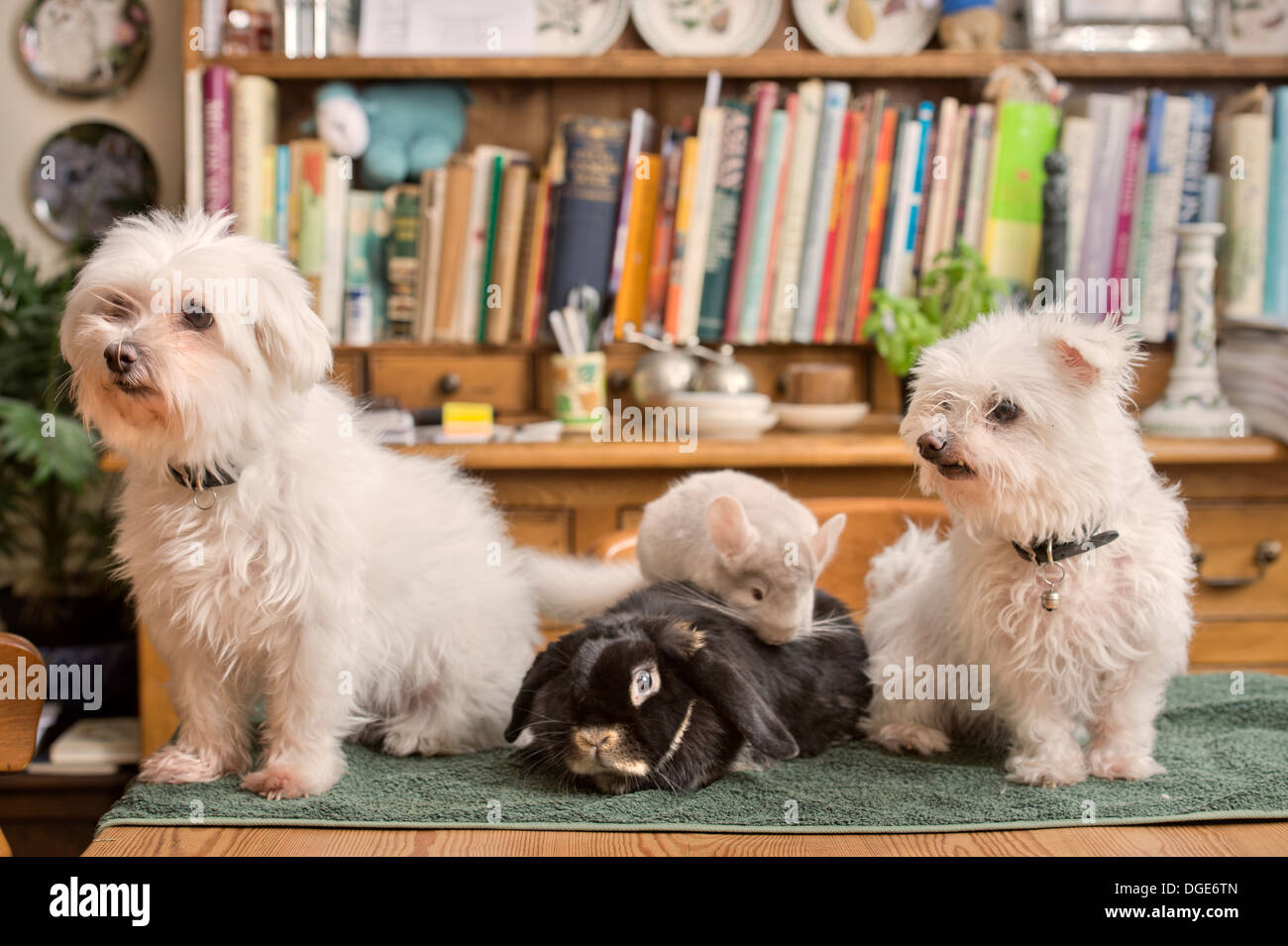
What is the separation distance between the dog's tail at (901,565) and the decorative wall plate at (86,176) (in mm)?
2244

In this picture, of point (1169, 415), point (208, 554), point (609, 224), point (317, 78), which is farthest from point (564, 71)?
point (208, 554)

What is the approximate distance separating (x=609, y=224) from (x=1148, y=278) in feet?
4.39

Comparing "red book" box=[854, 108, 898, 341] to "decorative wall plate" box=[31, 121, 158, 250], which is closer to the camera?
"red book" box=[854, 108, 898, 341]

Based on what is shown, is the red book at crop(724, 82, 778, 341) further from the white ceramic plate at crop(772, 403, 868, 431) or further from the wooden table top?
the wooden table top

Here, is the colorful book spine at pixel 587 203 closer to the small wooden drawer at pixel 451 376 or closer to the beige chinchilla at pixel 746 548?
the small wooden drawer at pixel 451 376

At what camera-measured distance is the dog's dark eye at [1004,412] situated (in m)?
1.15

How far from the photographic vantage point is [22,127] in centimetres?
290

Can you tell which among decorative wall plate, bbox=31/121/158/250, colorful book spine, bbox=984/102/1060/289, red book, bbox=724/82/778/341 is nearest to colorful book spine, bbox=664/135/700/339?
red book, bbox=724/82/778/341

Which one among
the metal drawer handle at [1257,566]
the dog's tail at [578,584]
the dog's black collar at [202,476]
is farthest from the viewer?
the metal drawer handle at [1257,566]

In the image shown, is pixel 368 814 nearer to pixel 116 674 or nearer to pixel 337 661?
pixel 337 661

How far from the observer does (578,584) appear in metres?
1.55

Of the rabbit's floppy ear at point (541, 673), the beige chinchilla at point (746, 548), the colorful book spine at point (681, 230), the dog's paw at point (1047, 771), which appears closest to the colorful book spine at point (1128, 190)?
the colorful book spine at point (681, 230)

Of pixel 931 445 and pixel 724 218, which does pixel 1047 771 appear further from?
pixel 724 218

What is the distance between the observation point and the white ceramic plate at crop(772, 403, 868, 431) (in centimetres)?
264
